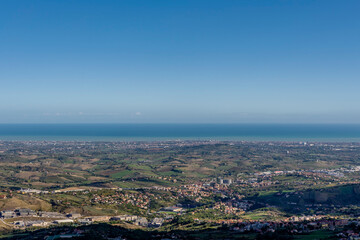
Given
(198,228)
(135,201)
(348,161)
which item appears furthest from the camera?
(348,161)

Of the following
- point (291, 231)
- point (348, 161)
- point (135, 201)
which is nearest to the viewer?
point (291, 231)

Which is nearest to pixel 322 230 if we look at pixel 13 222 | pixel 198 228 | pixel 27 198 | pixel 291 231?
pixel 291 231

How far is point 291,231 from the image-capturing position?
5572 cm

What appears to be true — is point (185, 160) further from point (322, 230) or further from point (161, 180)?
point (322, 230)

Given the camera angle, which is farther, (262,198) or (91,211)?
(262,198)

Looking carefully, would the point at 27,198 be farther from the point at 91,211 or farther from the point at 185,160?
the point at 185,160

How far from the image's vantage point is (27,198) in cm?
8319

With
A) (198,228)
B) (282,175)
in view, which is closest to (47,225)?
(198,228)

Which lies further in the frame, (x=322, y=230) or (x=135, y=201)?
(x=135, y=201)

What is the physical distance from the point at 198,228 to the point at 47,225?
27.5m

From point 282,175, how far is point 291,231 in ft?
294

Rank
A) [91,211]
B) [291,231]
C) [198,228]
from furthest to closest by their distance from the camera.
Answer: [91,211]
[198,228]
[291,231]

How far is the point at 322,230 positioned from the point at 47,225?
4725 centimetres

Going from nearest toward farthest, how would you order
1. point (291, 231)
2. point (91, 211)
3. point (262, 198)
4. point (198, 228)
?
point (291, 231), point (198, 228), point (91, 211), point (262, 198)
